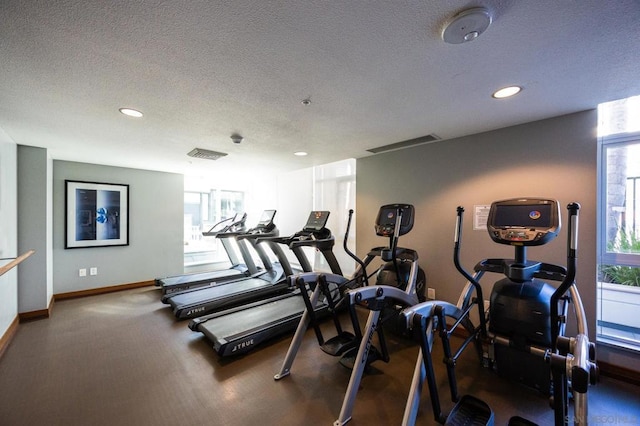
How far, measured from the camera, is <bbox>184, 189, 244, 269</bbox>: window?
21.0 feet

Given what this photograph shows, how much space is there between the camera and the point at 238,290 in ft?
14.0

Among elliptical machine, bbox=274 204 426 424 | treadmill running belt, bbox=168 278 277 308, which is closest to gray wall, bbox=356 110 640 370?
elliptical machine, bbox=274 204 426 424

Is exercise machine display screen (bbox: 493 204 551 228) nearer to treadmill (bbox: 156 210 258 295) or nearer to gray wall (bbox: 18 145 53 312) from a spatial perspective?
treadmill (bbox: 156 210 258 295)

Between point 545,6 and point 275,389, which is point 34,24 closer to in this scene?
point 545,6

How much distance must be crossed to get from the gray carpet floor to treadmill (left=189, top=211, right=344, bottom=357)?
14 centimetres

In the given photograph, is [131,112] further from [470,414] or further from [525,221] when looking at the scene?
[470,414]

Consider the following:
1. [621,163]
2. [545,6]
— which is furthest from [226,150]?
[621,163]

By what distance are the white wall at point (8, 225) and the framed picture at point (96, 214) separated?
1107mm

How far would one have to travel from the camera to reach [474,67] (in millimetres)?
1666

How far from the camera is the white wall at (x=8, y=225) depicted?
9.08 ft

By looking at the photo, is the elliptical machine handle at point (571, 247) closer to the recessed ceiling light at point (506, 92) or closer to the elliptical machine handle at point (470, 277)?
the elliptical machine handle at point (470, 277)

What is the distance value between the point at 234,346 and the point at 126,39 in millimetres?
2577

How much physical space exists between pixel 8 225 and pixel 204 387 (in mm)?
3080

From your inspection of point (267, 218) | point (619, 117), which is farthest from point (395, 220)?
point (267, 218)
